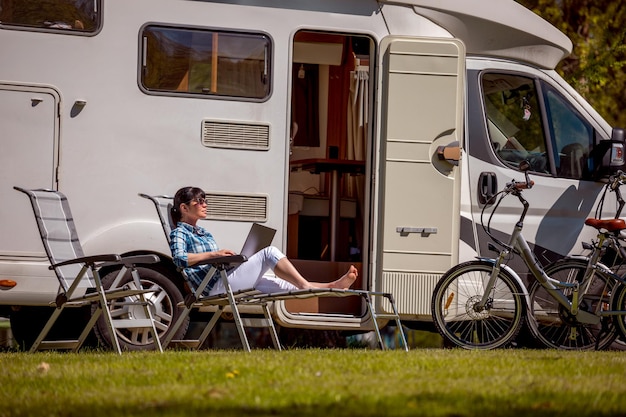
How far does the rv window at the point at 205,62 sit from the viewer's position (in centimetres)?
809

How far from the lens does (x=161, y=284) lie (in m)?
8.07

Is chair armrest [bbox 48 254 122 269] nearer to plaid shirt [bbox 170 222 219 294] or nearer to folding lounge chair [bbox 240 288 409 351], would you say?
plaid shirt [bbox 170 222 219 294]

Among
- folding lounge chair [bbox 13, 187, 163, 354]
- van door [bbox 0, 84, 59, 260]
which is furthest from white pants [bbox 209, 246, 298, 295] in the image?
van door [bbox 0, 84, 59, 260]

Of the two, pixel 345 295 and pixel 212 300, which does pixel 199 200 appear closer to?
pixel 212 300

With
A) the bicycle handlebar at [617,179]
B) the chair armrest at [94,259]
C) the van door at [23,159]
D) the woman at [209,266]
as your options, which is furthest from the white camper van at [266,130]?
the chair armrest at [94,259]

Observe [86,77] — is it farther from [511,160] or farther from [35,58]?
[511,160]

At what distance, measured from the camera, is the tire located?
801 centimetres

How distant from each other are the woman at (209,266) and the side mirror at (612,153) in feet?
7.07

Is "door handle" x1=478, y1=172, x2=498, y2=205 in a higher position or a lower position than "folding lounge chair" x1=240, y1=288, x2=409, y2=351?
higher

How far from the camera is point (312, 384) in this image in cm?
555

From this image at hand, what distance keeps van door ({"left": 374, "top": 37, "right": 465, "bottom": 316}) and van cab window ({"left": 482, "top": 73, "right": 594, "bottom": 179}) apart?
0.52m

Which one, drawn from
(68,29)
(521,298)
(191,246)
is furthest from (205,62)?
(521,298)

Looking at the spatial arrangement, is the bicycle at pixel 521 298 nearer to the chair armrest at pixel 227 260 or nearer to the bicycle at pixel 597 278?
the bicycle at pixel 597 278

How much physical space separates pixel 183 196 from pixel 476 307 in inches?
88.5
